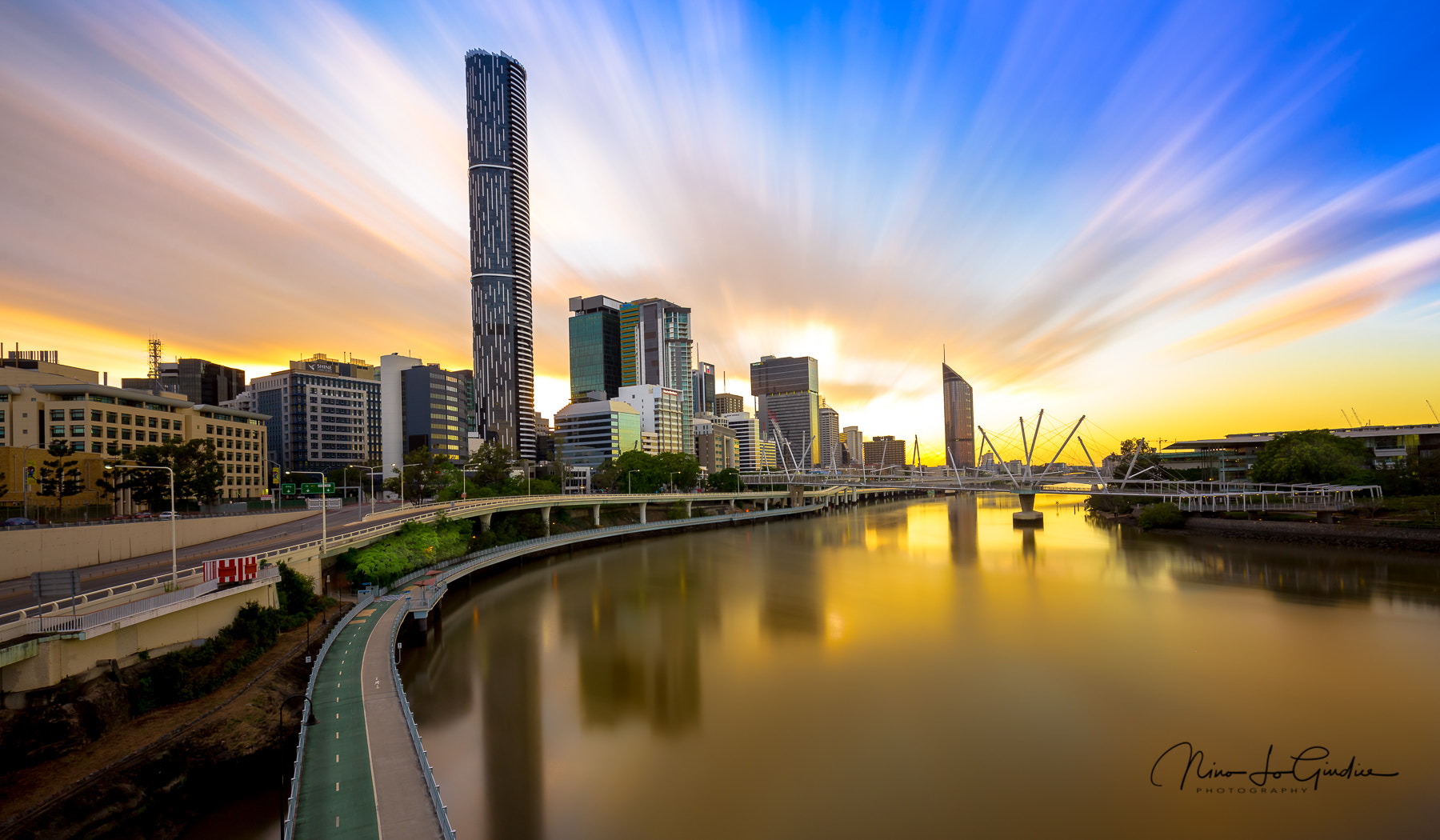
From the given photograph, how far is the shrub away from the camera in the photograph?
6925cm

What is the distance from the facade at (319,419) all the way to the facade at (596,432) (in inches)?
1500

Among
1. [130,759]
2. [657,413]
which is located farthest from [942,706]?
[657,413]

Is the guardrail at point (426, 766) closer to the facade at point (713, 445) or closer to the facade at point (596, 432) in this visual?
the facade at point (596, 432)

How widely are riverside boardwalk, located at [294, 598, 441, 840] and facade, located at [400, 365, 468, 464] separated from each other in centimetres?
11479

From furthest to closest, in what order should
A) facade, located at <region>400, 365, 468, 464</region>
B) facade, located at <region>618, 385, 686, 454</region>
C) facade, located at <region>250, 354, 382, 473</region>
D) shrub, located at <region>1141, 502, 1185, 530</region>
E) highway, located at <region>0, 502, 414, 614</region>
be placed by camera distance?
facade, located at <region>618, 385, 686, 454</region> → facade, located at <region>400, 365, 468, 464</region> → facade, located at <region>250, 354, 382, 473</region> → shrub, located at <region>1141, 502, 1185, 530</region> → highway, located at <region>0, 502, 414, 614</region>

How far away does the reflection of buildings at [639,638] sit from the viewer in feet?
72.7

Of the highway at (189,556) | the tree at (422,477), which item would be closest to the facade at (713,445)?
the tree at (422,477)

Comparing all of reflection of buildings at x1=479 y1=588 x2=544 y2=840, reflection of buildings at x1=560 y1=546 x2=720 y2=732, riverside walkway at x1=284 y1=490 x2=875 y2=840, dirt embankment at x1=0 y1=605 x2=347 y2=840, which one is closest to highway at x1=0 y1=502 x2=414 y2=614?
dirt embankment at x1=0 y1=605 x2=347 y2=840

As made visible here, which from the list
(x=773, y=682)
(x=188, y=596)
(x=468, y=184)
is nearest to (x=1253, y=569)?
(x=773, y=682)

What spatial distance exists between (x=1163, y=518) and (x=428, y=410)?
123 metres

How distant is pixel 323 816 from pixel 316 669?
9378 mm

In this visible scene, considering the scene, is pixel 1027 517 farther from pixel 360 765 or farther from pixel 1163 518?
pixel 360 765

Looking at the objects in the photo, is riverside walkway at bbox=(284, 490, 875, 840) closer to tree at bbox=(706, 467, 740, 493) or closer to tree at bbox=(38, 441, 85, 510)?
tree at bbox=(38, 441, 85, 510)

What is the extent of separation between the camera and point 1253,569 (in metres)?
44.6
